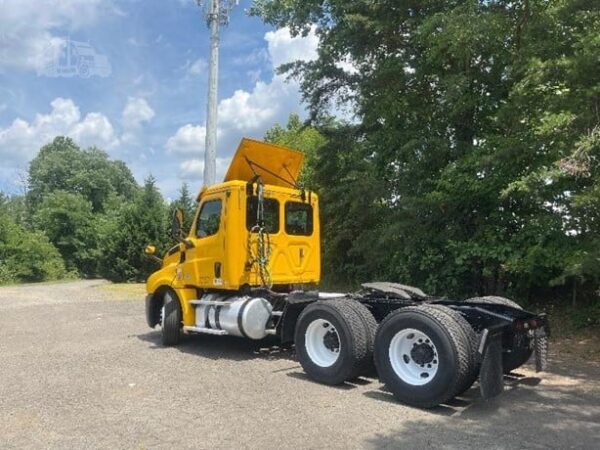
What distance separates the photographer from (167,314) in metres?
9.66

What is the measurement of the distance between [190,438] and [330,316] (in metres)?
2.56

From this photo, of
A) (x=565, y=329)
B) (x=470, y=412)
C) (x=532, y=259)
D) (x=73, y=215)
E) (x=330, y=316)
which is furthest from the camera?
(x=73, y=215)

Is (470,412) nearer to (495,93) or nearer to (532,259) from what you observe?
(532,259)

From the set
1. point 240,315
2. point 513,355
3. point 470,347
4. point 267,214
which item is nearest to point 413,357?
point 470,347

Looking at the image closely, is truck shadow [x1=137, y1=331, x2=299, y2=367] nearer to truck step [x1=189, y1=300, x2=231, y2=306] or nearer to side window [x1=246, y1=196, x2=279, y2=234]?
truck step [x1=189, y1=300, x2=231, y2=306]

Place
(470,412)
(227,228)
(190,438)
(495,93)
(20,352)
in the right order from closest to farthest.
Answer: (190,438) < (470,412) < (227,228) < (20,352) < (495,93)

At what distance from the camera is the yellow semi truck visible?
6.11 metres

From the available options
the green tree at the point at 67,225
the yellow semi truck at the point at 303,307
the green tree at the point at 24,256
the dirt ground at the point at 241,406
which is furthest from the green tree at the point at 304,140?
the green tree at the point at 67,225

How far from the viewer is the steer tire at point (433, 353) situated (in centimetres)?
593

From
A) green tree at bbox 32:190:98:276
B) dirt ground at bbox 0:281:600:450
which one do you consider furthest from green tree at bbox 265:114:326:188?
green tree at bbox 32:190:98:276

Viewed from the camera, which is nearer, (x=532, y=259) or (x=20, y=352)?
(x=20, y=352)

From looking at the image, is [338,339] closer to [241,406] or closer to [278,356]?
[241,406]

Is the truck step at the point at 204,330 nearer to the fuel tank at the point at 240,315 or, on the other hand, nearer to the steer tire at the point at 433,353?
the fuel tank at the point at 240,315

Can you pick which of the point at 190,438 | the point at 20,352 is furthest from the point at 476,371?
the point at 20,352
